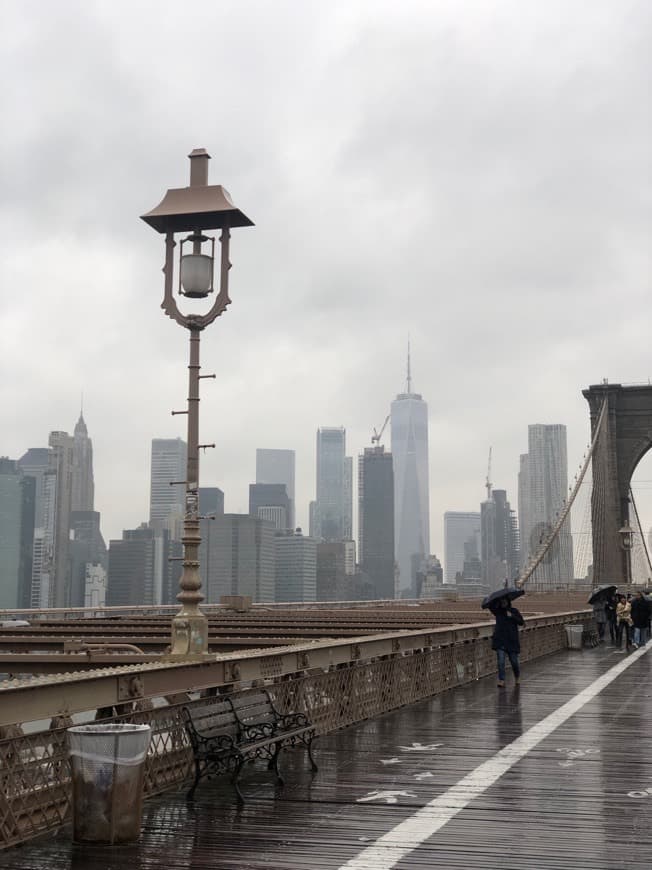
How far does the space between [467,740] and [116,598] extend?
156677 mm

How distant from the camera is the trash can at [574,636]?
31.4m

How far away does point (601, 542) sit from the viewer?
9025 cm

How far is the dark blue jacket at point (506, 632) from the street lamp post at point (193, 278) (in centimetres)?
874

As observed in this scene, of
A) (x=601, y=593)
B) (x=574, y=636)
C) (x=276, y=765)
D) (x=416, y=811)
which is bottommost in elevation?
(x=416, y=811)

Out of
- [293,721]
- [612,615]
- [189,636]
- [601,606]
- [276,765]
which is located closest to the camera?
[276,765]

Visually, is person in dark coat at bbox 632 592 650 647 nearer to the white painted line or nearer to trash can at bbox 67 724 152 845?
the white painted line

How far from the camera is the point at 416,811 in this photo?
8.32 meters

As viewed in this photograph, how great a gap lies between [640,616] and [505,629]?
49.7 ft

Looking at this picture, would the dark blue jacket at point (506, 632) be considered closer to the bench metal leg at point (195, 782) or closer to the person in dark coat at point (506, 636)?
the person in dark coat at point (506, 636)

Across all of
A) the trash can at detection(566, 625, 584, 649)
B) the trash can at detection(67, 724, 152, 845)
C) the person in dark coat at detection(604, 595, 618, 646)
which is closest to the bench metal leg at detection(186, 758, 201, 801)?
the trash can at detection(67, 724, 152, 845)

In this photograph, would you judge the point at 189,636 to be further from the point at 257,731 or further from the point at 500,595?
the point at 500,595

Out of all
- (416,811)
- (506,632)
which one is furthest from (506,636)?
(416,811)

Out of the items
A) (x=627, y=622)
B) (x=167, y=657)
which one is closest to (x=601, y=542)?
(x=627, y=622)

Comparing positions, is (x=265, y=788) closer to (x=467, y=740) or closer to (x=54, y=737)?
(x=54, y=737)
